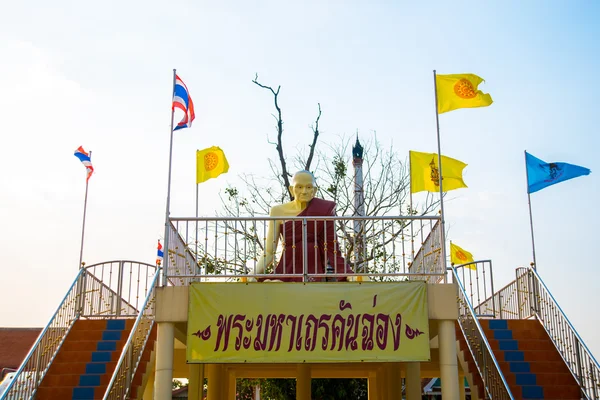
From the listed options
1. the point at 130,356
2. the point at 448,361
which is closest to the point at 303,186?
the point at 448,361

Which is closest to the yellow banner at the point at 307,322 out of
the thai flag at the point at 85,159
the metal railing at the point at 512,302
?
the metal railing at the point at 512,302

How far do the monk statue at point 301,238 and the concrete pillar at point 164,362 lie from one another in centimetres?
171

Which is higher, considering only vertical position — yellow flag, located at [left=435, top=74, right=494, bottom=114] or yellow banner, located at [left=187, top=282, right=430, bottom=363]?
yellow flag, located at [left=435, top=74, right=494, bottom=114]

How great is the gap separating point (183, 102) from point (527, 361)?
22.2 feet

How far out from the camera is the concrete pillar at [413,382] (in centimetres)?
1257

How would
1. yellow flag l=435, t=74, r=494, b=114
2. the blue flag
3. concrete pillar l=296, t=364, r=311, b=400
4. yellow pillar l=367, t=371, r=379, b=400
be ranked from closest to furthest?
yellow flag l=435, t=74, r=494, b=114, the blue flag, concrete pillar l=296, t=364, r=311, b=400, yellow pillar l=367, t=371, r=379, b=400

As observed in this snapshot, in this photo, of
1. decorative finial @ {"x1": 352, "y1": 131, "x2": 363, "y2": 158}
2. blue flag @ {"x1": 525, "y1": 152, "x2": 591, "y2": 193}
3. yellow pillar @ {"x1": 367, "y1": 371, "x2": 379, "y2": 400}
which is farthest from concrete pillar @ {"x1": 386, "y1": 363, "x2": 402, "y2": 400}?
decorative finial @ {"x1": 352, "y1": 131, "x2": 363, "y2": 158}

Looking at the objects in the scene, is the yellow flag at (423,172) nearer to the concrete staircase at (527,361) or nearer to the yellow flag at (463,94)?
the yellow flag at (463,94)

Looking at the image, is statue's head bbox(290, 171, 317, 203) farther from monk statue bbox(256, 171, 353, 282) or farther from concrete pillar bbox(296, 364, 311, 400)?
concrete pillar bbox(296, 364, 311, 400)

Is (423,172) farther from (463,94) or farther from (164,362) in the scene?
(164,362)

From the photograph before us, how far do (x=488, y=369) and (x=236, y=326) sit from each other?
12.4 ft

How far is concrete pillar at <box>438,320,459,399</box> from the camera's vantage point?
29.8 feet

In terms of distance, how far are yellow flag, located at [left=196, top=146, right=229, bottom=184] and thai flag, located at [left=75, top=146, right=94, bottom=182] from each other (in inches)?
117

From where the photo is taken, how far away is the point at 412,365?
12898 millimetres
